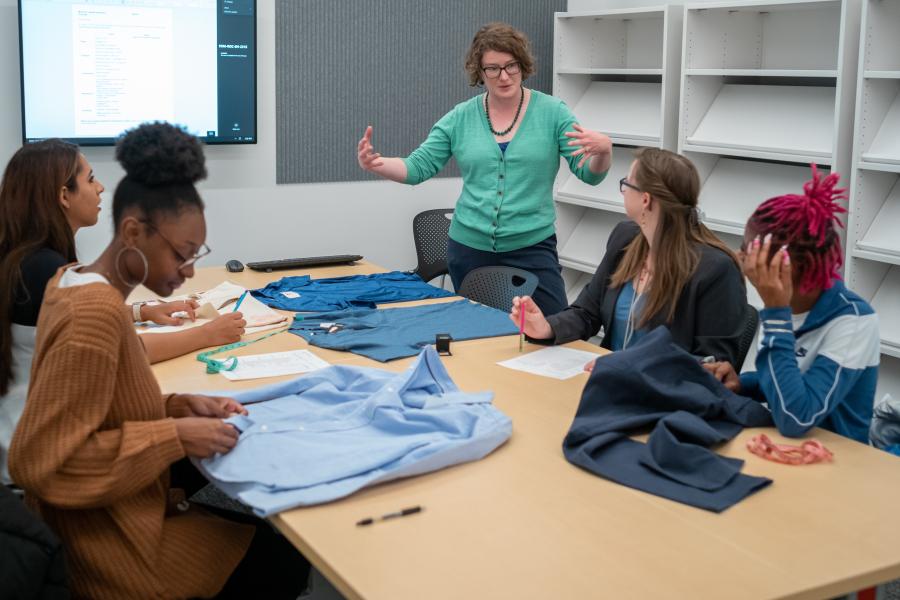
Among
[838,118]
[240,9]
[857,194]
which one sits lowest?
[857,194]

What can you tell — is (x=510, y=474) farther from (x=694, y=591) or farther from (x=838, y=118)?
(x=838, y=118)

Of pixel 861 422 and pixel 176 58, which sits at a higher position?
pixel 176 58

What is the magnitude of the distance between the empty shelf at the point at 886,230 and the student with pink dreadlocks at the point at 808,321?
2019 mm

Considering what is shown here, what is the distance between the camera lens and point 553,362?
258cm

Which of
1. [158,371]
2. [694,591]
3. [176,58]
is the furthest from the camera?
[176,58]

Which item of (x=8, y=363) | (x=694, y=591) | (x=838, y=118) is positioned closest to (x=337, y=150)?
(x=838, y=118)

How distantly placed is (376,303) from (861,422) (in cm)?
165

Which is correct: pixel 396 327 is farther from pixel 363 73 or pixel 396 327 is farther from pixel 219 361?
pixel 363 73

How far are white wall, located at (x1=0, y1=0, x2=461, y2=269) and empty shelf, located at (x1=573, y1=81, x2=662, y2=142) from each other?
934mm

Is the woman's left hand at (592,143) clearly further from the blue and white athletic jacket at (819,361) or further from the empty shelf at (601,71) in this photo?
the empty shelf at (601,71)

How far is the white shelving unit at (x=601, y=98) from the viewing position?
5.09m

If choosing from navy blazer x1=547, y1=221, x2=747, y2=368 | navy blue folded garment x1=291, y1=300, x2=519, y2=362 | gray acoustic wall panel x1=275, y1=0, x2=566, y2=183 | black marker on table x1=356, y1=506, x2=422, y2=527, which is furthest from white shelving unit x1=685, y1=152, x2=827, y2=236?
black marker on table x1=356, y1=506, x2=422, y2=527

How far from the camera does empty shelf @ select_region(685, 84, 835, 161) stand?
4148mm

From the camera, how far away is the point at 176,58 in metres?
4.37
